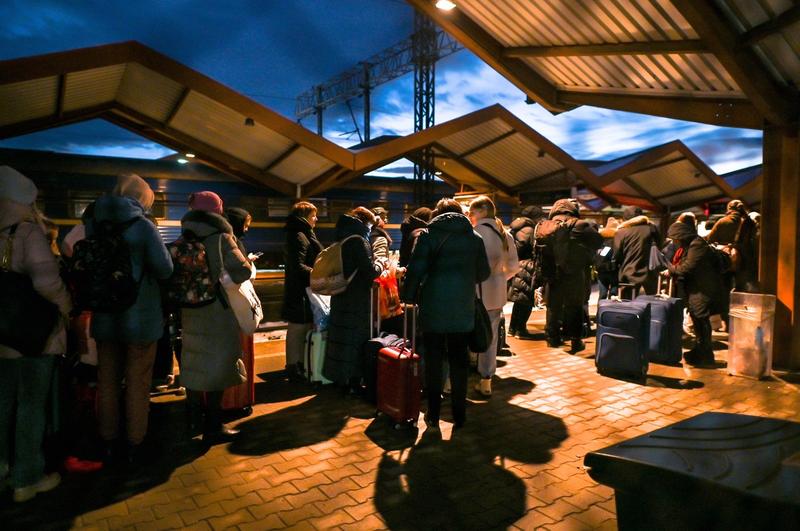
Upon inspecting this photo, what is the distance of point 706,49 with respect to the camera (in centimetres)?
519

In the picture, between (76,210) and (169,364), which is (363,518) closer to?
(169,364)

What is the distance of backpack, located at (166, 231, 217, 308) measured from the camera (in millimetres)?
3660

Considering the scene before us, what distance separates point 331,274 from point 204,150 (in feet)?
33.4

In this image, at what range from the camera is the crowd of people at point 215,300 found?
311 cm

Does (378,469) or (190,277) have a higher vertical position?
(190,277)

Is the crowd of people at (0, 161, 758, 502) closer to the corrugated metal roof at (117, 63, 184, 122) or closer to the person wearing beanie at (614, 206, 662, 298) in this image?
the person wearing beanie at (614, 206, 662, 298)

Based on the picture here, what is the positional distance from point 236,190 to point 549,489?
13.7 m

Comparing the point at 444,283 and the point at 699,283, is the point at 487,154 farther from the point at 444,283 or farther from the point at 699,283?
the point at 444,283

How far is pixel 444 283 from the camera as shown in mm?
4027

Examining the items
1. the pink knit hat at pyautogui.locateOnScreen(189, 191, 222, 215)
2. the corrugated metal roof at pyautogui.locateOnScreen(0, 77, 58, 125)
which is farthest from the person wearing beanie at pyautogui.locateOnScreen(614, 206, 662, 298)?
the corrugated metal roof at pyautogui.locateOnScreen(0, 77, 58, 125)

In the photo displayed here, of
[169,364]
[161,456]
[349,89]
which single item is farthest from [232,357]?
[349,89]

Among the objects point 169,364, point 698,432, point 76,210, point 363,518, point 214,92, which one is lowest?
point 363,518

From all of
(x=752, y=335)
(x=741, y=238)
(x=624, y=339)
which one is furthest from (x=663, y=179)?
(x=624, y=339)

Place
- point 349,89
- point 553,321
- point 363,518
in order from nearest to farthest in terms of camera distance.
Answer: point 363,518 → point 553,321 → point 349,89
